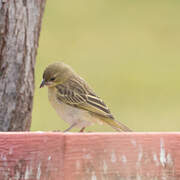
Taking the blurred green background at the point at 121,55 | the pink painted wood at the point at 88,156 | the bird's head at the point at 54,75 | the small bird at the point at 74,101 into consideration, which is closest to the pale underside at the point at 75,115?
the small bird at the point at 74,101

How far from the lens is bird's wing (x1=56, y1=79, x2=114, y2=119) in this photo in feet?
22.0

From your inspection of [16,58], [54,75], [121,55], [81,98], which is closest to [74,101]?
[81,98]

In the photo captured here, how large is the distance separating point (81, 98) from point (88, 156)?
223 cm

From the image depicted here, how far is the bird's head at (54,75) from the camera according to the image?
7074 mm

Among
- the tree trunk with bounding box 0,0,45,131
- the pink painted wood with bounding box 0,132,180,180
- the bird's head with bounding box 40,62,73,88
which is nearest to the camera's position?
the pink painted wood with bounding box 0,132,180,180

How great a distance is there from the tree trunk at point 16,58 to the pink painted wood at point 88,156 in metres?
1.64

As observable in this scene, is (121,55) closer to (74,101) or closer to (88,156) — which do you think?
(74,101)

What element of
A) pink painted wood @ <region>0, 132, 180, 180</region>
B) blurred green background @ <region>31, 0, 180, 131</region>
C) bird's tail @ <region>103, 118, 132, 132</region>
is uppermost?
blurred green background @ <region>31, 0, 180, 131</region>

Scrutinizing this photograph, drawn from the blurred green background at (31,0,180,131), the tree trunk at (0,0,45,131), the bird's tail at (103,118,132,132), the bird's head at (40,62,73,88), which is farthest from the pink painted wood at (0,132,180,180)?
the blurred green background at (31,0,180,131)

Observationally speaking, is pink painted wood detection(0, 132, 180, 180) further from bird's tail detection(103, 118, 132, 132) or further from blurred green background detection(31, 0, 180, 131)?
blurred green background detection(31, 0, 180, 131)

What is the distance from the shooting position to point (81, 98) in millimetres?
6906

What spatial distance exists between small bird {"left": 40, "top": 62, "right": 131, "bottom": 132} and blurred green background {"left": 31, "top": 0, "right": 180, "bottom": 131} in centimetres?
376

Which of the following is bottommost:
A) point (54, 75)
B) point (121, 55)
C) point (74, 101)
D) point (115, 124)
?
point (115, 124)

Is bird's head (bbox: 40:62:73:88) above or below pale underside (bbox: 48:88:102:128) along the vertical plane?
above
